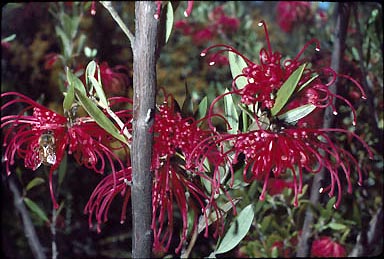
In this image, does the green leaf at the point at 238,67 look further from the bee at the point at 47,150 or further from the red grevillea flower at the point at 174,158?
the bee at the point at 47,150

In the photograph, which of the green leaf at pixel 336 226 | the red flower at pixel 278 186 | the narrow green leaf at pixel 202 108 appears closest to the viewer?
the narrow green leaf at pixel 202 108

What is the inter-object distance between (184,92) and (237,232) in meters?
0.98

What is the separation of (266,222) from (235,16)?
1.05 m

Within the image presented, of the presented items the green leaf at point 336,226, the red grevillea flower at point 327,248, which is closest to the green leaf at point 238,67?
the green leaf at point 336,226

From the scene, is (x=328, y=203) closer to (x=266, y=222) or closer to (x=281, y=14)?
(x=266, y=222)

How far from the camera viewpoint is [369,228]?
1237mm

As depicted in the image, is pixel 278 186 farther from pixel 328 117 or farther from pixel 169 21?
pixel 169 21

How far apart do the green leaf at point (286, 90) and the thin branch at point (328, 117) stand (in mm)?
455

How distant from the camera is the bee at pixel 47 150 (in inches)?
25.7

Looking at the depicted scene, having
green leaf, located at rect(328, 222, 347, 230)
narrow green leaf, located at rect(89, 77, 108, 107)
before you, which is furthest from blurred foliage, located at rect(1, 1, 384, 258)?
narrow green leaf, located at rect(89, 77, 108, 107)

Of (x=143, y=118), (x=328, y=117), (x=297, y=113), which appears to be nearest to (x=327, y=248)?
(x=328, y=117)

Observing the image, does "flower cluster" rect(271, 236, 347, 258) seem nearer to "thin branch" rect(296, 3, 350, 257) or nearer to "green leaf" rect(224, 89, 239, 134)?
"thin branch" rect(296, 3, 350, 257)

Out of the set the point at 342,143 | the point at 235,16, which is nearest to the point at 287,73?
the point at 342,143

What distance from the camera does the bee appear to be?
0.65 metres
